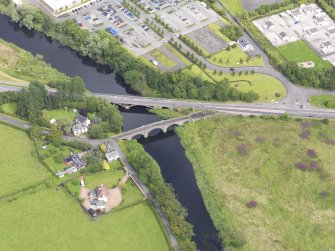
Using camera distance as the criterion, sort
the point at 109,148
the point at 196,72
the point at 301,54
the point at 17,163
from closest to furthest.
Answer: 1. the point at 17,163
2. the point at 109,148
3. the point at 196,72
4. the point at 301,54

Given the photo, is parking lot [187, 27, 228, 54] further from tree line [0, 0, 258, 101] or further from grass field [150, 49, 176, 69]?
tree line [0, 0, 258, 101]

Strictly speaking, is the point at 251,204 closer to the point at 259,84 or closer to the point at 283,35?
the point at 259,84

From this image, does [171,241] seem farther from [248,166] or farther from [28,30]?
[28,30]

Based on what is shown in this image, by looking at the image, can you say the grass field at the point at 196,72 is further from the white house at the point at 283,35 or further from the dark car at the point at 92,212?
the dark car at the point at 92,212

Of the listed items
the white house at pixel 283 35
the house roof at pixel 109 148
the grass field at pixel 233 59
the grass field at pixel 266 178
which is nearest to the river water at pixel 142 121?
the grass field at pixel 266 178

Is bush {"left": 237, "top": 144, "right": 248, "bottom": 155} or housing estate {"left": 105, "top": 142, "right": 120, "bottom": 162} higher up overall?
housing estate {"left": 105, "top": 142, "right": 120, "bottom": 162}

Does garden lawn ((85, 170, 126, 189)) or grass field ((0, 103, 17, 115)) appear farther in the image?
grass field ((0, 103, 17, 115))

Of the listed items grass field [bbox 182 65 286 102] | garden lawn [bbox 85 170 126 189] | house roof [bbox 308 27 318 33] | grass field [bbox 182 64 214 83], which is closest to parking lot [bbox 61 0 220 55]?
grass field [bbox 182 64 214 83]

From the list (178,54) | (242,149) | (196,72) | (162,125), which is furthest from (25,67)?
(242,149)
